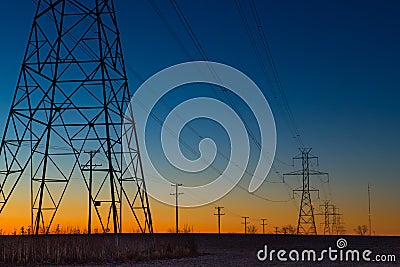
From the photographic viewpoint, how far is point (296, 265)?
3506 centimetres

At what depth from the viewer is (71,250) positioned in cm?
3478

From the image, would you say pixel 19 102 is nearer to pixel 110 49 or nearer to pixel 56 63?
pixel 56 63

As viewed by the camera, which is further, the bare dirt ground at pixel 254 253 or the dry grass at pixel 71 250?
the bare dirt ground at pixel 254 253

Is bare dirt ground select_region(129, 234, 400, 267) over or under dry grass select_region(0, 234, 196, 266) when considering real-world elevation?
under

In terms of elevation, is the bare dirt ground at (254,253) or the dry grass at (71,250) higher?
the dry grass at (71,250)

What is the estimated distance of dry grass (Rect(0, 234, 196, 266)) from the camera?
32562mm

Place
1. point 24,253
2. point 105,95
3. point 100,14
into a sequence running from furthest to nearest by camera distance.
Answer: point 100,14, point 105,95, point 24,253

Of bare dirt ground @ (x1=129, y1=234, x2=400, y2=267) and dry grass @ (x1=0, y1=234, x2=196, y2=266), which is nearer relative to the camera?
dry grass @ (x1=0, y1=234, x2=196, y2=266)

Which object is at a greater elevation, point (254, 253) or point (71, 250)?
point (71, 250)

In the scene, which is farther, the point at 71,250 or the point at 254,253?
the point at 254,253

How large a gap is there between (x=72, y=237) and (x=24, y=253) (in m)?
4.17

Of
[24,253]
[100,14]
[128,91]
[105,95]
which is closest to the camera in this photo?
[24,253]

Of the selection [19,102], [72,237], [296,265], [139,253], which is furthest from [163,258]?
[19,102]

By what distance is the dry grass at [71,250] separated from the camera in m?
32.6
